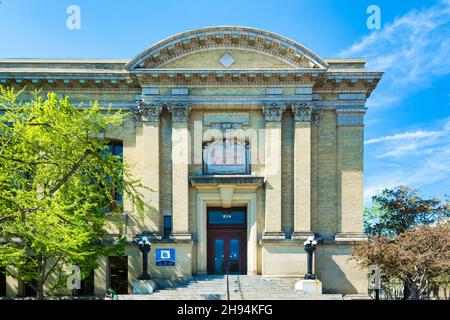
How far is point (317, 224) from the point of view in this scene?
22875 millimetres

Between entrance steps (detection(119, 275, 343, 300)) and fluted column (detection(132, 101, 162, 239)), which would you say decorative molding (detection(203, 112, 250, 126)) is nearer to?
fluted column (detection(132, 101, 162, 239))

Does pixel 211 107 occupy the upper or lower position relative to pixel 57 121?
upper

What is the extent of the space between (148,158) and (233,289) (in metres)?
8.94

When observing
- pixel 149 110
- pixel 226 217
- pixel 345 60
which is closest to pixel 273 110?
pixel 345 60

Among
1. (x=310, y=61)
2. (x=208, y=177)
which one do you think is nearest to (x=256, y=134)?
(x=208, y=177)

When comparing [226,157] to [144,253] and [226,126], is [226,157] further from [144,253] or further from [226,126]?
[144,253]

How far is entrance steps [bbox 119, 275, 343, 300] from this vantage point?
18.6 m

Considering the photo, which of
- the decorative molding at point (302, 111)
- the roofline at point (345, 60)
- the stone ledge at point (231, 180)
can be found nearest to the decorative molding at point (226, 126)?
the stone ledge at point (231, 180)

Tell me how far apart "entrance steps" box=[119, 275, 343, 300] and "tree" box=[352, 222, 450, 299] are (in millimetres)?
2936

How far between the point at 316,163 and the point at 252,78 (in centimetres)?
642

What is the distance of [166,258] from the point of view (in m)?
21.9

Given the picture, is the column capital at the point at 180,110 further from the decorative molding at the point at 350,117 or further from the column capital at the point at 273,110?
the decorative molding at the point at 350,117
